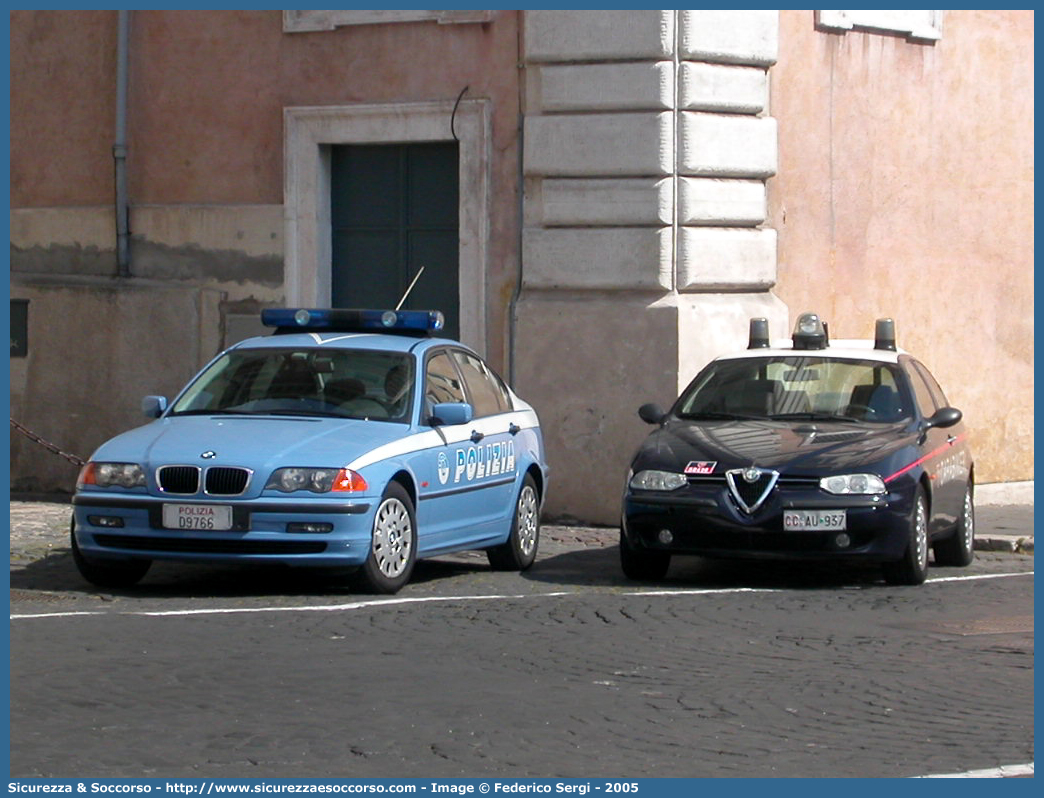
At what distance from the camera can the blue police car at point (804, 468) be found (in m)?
11.8

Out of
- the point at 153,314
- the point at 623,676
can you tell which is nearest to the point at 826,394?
the point at 623,676

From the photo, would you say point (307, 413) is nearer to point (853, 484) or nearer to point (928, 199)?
point (853, 484)

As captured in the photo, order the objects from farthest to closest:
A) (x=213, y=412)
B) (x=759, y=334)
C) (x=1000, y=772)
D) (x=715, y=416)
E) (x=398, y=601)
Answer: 1. (x=759, y=334)
2. (x=715, y=416)
3. (x=213, y=412)
4. (x=398, y=601)
5. (x=1000, y=772)

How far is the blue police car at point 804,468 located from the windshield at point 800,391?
0.03 feet

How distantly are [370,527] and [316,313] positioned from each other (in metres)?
2.53

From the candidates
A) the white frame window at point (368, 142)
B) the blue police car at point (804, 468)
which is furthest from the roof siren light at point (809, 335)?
the white frame window at point (368, 142)

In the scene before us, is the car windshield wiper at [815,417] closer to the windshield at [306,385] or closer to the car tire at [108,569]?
the windshield at [306,385]

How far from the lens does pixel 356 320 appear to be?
1309cm

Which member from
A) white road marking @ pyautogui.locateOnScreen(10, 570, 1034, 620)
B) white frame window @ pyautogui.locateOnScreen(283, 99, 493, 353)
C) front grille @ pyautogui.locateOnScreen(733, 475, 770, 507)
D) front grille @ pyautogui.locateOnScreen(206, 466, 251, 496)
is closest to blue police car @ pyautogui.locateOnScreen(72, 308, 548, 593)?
front grille @ pyautogui.locateOnScreen(206, 466, 251, 496)

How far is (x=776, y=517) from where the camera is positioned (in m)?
11.8

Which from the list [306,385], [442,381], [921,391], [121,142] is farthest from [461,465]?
[121,142]

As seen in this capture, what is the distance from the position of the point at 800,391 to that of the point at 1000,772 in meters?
6.79

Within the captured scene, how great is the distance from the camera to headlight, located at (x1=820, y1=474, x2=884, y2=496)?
11.8 meters

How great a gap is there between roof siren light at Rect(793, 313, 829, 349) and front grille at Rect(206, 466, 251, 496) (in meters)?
4.58
